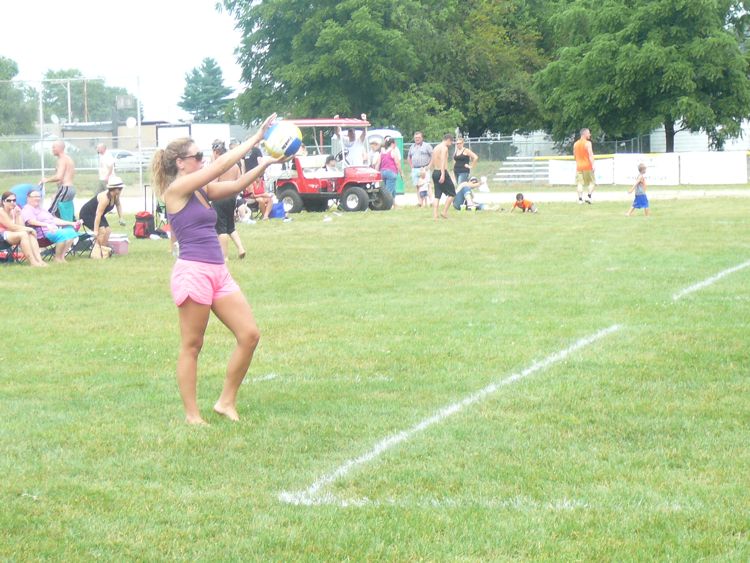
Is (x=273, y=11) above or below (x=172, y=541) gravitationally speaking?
above

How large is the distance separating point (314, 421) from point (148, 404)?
131 centimetres

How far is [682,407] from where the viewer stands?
732 centimetres

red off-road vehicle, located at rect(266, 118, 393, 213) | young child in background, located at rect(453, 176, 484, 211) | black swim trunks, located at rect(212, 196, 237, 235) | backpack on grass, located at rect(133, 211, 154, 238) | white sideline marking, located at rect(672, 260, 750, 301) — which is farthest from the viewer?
red off-road vehicle, located at rect(266, 118, 393, 213)

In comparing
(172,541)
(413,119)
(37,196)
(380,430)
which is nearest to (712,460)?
(380,430)

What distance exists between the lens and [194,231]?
7168 millimetres

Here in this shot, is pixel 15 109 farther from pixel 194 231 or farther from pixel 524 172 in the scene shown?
pixel 194 231

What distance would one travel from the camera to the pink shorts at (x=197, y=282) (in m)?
7.09

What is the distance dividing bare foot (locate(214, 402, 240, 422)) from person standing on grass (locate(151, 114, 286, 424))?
0.01m

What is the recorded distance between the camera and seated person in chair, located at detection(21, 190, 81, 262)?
17.7 m

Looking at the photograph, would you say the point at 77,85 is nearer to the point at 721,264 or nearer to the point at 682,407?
the point at 721,264

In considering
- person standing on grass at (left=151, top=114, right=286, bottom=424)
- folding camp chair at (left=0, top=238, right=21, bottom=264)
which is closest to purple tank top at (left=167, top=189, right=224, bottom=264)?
person standing on grass at (left=151, top=114, right=286, bottom=424)

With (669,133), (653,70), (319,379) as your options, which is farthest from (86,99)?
(669,133)

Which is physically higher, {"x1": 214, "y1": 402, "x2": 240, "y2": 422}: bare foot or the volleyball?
the volleyball

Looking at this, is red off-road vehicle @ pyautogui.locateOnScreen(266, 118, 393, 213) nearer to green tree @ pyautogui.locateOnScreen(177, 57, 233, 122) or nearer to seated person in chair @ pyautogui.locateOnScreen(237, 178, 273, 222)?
seated person in chair @ pyautogui.locateOnScreen(237, 178, 273, 222)
